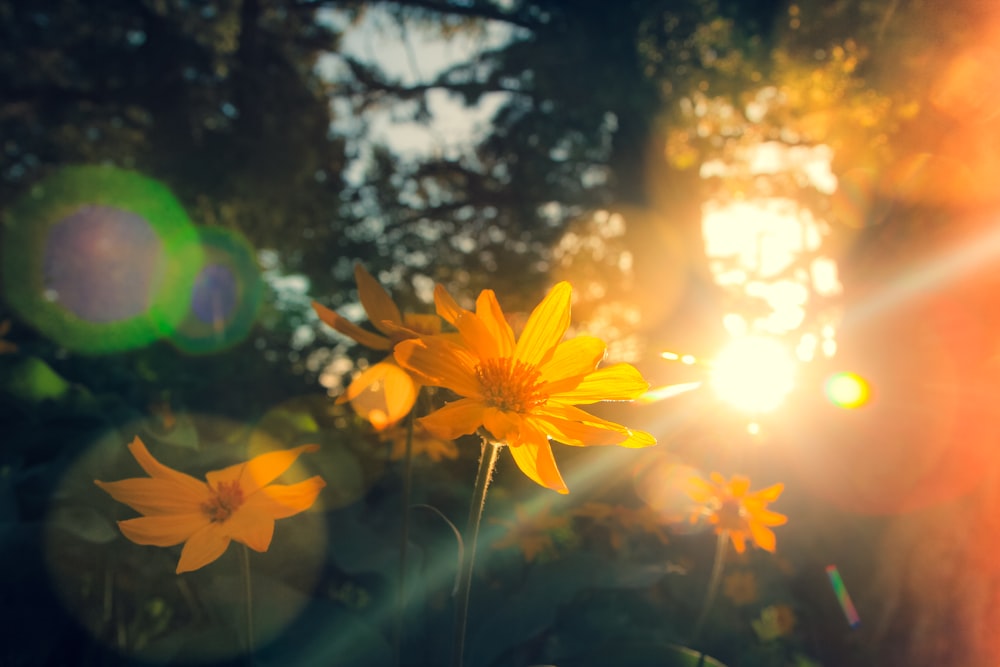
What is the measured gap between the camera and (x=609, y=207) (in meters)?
8.82

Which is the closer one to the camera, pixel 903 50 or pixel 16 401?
pixel 16 401

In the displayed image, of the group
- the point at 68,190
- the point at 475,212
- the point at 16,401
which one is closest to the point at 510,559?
the point at 16,401

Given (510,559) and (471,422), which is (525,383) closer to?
(471,422)

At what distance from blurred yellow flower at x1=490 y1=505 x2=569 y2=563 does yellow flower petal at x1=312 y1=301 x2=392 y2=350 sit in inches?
26.6

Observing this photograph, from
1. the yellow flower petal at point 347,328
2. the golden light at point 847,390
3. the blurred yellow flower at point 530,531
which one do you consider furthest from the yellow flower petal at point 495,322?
the golden light at point 847,390

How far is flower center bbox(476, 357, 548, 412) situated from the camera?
79 centimetres

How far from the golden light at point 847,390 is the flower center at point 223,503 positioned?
86.8 inches

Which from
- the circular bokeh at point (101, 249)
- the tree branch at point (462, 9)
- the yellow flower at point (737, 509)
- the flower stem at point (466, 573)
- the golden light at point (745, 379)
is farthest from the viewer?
the tree branch at point (462, 9)

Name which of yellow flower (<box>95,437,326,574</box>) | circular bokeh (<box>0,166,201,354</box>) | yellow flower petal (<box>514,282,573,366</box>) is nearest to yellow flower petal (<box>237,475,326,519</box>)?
yellow flower (<box>95,437,326,574</box>)

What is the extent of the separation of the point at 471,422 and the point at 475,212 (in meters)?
9.58

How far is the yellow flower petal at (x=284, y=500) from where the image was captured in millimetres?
835

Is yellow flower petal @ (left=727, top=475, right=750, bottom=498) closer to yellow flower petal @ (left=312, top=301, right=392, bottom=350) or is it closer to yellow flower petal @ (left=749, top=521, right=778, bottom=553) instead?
yellow flower petal @ (left=749, top=521, right=778, bottom=553)

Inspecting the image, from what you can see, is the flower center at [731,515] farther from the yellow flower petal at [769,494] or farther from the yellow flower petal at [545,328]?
the yellow flower petal at [545,328]

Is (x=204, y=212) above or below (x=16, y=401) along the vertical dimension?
above
